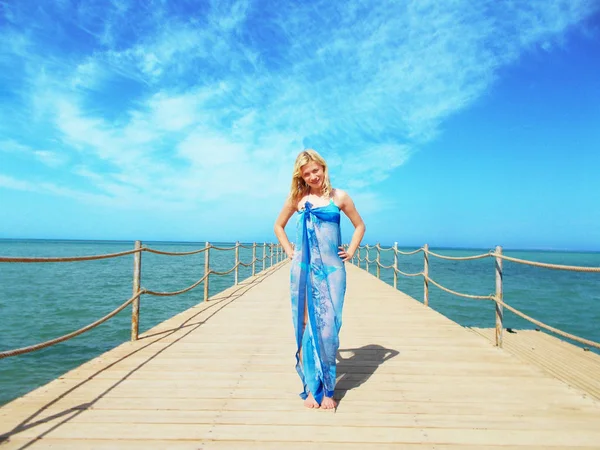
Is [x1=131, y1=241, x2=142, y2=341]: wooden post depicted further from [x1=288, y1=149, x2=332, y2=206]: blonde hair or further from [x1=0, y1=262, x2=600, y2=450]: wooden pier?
[x1=288, y1=149, x2=332, y2=206]: blonde hair

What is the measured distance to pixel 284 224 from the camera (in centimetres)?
275

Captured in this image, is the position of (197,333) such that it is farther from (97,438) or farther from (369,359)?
(97,438)

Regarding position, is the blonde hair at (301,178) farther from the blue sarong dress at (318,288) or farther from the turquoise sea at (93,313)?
the turquoise sea at (93,313)

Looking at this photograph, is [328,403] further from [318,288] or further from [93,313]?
[93,313]

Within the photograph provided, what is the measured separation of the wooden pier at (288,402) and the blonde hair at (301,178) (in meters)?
1.34

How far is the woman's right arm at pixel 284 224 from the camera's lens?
263 cm

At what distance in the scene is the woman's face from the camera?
8.20 feet

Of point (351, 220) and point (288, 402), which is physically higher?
point (351, 220)

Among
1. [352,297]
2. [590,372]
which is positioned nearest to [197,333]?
[352,297]

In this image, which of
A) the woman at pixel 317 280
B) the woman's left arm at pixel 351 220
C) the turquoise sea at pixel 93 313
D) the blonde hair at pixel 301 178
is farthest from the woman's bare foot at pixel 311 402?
the turquoise sea at pixel 93 313

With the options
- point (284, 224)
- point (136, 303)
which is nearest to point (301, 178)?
point (284, 224)

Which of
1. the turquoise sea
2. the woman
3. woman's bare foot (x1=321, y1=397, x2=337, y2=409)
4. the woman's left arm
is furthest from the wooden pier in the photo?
the turquoise sea

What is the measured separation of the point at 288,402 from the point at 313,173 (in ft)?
4.79

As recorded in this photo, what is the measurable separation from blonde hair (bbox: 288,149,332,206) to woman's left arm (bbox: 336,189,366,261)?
10 centimetres
